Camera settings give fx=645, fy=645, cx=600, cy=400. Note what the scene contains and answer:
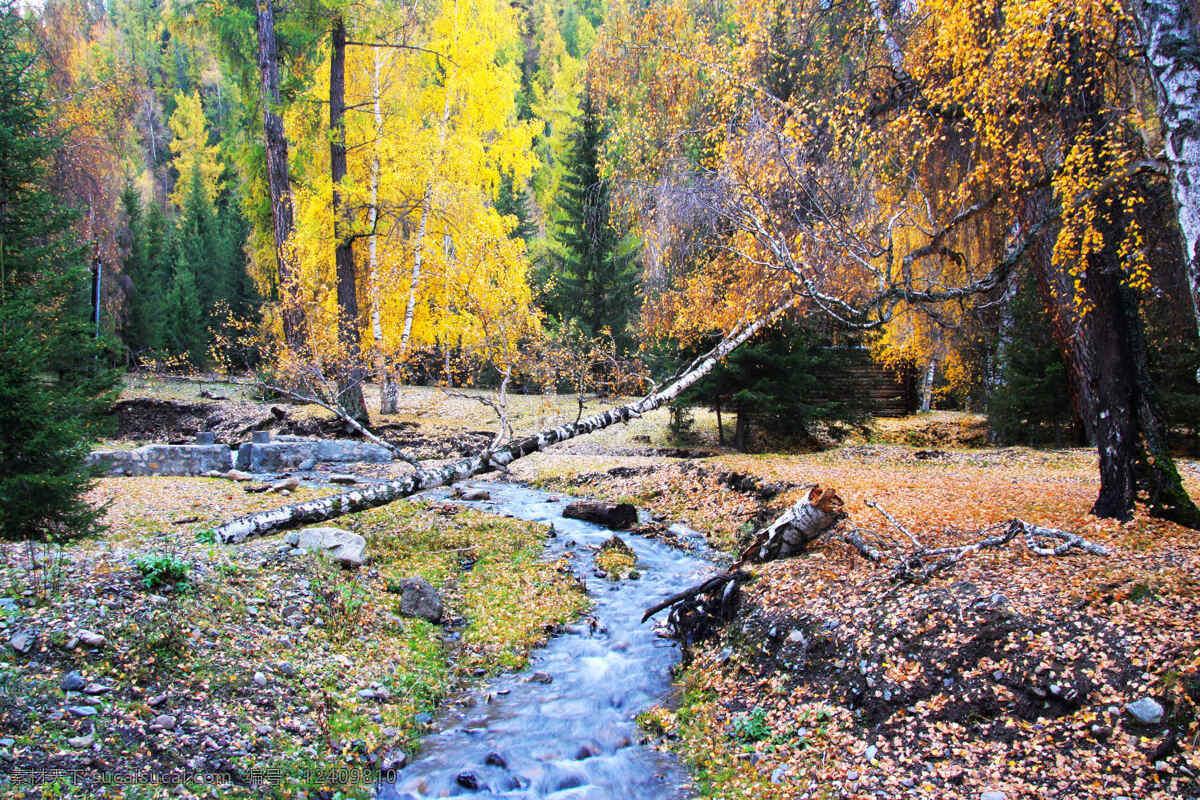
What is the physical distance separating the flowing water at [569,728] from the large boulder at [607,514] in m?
2.90

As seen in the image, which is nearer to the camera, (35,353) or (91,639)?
(91,639)

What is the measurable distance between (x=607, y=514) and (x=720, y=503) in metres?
1.96

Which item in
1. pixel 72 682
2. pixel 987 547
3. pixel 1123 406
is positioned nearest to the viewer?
pixel 72 682

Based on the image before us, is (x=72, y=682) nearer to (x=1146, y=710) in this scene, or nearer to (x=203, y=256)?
(x=1146, y=710)

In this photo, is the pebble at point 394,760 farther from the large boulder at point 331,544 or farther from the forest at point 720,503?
the large boulder at point 331,544

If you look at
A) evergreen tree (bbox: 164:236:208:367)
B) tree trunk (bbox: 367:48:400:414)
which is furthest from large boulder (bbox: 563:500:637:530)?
evergreen tree (bbox: 164:236:208:367)

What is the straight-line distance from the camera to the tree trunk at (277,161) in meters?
16.4

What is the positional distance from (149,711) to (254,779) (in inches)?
30.3

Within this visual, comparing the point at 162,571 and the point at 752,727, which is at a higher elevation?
the point at 162,571

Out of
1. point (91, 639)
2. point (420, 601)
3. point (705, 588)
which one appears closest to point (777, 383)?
point (705, 588)

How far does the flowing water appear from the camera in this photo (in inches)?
169

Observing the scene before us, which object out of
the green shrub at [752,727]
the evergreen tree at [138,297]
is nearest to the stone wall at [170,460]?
the green shrub at [752,727]

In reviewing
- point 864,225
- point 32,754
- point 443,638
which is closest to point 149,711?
point 32,754

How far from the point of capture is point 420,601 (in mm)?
6535
